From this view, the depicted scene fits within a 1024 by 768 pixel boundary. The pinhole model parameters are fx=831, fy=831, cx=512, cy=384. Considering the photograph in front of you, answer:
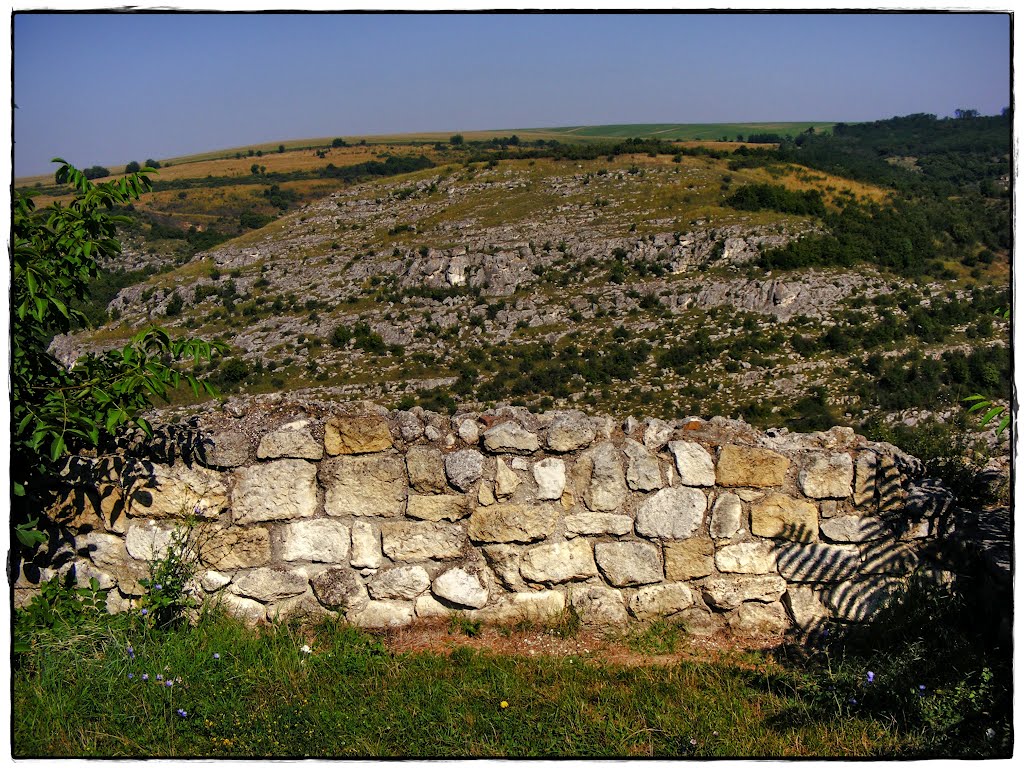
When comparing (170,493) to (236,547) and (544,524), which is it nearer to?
(236,547)

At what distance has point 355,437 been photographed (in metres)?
4.09

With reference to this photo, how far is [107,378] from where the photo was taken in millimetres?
3666

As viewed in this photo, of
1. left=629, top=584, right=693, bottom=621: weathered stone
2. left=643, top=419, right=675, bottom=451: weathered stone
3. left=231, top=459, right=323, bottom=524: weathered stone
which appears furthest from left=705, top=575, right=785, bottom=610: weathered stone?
left=231, top=459, right=323, bottom=524: weathered stone

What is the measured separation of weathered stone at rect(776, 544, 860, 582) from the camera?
13.5 ft

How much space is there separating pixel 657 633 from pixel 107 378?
9.22 feet

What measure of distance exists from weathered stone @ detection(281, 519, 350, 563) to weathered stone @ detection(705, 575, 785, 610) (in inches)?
71.6

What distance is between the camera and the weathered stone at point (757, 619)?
13.5 ft

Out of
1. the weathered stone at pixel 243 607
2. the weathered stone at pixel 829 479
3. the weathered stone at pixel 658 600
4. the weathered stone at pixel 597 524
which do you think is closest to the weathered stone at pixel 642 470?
the weathered stone at pixel 597 524

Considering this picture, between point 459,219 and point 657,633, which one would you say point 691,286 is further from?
point 657,633

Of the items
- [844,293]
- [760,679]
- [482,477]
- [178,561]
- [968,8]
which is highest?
[844,293]

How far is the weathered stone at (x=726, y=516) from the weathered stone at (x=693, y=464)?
0.11 metres

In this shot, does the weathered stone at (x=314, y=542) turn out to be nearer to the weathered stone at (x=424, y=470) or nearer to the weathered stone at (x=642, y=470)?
the weathered stone at (x=424, y=470)

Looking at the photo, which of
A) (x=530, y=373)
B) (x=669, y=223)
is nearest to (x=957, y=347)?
(x=530, y=373)

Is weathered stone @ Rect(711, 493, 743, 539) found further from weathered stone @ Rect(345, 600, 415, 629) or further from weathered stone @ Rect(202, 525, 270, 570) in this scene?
weathered stone @ Rect(202, 525, 270, 570)
